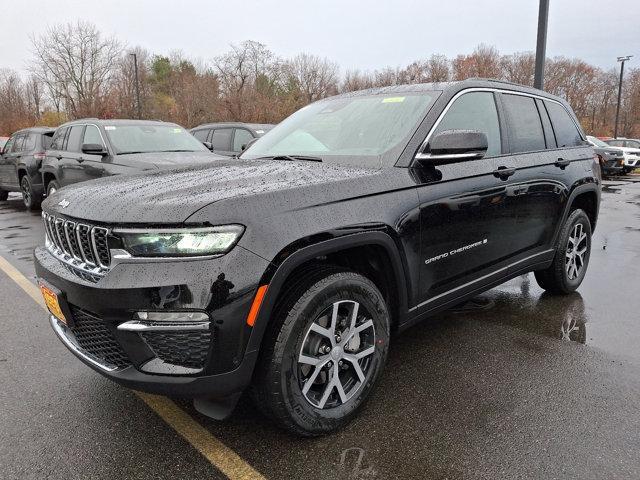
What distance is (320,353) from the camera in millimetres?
2398

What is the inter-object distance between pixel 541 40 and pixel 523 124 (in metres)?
5.82

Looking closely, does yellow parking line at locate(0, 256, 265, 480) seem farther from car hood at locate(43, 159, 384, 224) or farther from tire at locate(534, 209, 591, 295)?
tire at locate(534, 209, 591, 295)

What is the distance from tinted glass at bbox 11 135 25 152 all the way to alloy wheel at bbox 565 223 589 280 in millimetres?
11701

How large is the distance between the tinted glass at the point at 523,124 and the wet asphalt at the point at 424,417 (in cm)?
143

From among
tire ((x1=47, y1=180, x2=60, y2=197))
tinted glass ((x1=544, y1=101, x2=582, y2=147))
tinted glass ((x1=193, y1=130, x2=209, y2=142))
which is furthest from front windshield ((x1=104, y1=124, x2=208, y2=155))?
tinted glass ((x1=544, y1=101, x2=582, y2=147))

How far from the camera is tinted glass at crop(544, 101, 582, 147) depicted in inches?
172

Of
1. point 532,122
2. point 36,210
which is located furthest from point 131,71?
point 532,122

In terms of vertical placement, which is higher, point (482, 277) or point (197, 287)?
point (197, 287)

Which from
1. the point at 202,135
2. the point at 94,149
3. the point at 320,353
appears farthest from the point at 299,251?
the point at 202,135

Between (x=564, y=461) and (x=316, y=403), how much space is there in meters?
1.18

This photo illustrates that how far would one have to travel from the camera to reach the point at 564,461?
7.43 ft

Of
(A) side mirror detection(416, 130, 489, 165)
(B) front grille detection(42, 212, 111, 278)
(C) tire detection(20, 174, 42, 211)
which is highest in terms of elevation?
(A) side mirror detection(416, 130, 489, 165)

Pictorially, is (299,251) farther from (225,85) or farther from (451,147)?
(225,85)

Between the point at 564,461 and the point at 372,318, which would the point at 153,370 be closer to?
Result: the point at 372,318
